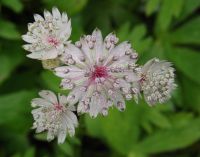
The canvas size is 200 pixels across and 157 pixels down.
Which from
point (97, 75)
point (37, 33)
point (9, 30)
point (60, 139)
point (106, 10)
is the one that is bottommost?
point (60, 139)

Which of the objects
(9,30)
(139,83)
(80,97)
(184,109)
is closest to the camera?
(80,97)

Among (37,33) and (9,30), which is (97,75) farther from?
(9,30)

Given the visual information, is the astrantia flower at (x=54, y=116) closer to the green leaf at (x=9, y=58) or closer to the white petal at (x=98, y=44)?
the white petal at (x=98, y=44)

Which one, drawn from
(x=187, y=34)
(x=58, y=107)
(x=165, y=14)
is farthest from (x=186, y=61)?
(x=58, y=107)

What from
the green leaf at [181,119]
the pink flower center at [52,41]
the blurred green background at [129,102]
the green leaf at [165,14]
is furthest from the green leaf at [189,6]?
the pink flower center at [52,41]

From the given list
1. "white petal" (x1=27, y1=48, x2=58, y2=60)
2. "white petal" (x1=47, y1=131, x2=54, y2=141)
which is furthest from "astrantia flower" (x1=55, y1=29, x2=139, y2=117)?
"white petal" (x1=47, y1=131, x2=54, y2=141)

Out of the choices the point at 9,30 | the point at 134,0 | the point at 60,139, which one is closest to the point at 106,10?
the point at 134,0

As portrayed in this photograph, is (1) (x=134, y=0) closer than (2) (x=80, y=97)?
No
